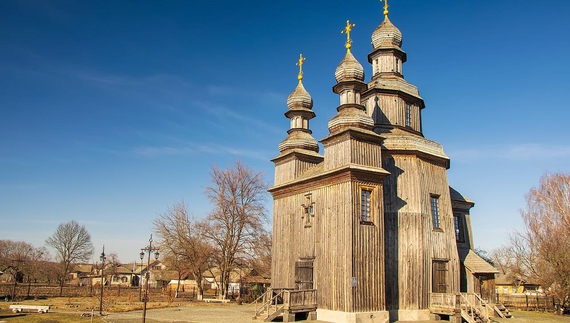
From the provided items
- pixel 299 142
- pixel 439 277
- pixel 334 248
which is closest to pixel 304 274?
pixel 334 248

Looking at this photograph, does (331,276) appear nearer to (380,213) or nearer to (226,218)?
(380,213)

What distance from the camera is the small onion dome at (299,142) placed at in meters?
28.6

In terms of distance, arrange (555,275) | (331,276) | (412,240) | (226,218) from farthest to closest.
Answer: (226,218) < (555,275) < (412,240) < (331,276)

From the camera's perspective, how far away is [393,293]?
866 inches

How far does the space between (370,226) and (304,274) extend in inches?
180

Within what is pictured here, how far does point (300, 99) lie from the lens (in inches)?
1168

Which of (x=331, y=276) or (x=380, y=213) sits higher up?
(x=380, y=213)

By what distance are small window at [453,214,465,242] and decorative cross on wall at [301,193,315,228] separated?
33.0 feet

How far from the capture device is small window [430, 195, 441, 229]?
79.1 ft

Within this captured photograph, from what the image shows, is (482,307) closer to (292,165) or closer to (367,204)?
(367,204)

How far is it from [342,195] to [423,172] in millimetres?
5497

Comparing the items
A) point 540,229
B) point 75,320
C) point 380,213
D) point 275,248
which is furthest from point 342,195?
point 540,229

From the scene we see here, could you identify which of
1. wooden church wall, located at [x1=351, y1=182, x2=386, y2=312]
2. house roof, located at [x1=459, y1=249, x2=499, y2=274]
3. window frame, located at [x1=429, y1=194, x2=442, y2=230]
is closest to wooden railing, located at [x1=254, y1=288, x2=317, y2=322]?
wooden church wall, located at [x1=351, y1=182, x2=386, y2=312]

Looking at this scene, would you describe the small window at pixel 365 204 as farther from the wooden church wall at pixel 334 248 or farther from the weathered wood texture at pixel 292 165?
the weathered wood texture at pixel 292 165
